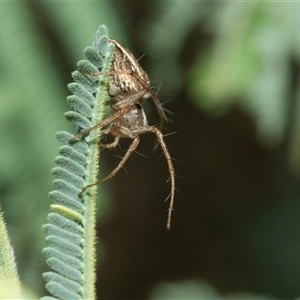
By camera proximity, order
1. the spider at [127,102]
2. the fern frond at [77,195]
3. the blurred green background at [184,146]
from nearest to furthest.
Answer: the fern frond at [77,195], the spider at [127,102], the blurred green background at [184,146]

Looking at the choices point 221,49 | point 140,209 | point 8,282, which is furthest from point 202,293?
point 140,209

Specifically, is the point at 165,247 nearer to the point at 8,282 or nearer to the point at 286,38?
the point at 286,38

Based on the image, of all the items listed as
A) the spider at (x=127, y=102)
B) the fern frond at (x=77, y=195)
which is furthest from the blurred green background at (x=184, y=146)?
the fern frond at (x=77, y=195)

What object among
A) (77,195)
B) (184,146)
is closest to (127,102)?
(77,195)

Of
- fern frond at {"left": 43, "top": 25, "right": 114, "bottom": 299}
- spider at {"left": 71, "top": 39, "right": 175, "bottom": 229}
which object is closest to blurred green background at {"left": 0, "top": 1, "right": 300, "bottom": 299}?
spider at {"left": 71, "top": 39, "right": 175, "bottom": 229}

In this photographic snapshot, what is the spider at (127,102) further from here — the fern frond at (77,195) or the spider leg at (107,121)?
the fern frond at (77,195)

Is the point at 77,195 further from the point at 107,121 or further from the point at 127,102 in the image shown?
the point at 127,102

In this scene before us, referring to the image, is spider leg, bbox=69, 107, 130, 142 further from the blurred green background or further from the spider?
the blurred green background
